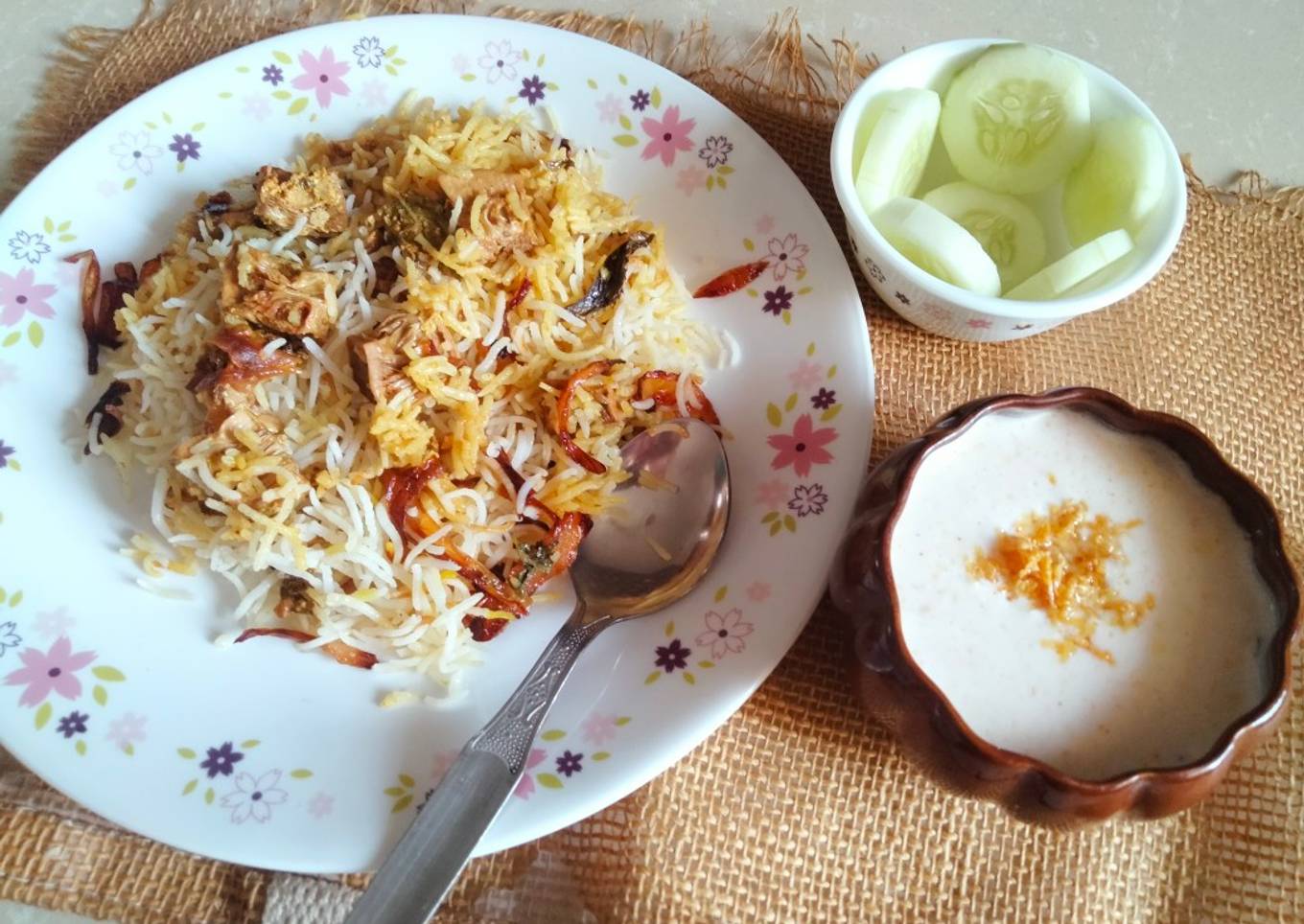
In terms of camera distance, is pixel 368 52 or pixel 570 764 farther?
pixel 368 52

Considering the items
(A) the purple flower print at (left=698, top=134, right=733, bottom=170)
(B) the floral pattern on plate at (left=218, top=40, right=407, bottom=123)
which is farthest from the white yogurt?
(B) the floral pattern on plate at (left=218, top=40, right=407, bottom=123)

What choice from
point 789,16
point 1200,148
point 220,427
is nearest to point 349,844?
point 220,427

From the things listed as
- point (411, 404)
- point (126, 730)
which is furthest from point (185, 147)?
point (126, 730)

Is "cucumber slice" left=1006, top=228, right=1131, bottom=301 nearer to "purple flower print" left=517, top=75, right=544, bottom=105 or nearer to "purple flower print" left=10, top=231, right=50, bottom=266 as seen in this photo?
"purple flower print" left=517, top=75, right=544, bottom=105

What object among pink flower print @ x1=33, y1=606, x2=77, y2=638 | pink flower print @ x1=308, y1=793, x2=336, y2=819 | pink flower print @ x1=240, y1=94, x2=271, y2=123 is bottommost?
pink flower print @ x1=308, y1=793, x2=336, y2=819

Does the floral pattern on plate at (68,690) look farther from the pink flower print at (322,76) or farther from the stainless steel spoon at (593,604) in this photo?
the pink flower print at (322,76)

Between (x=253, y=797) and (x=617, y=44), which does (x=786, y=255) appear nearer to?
(x=617, y=44)

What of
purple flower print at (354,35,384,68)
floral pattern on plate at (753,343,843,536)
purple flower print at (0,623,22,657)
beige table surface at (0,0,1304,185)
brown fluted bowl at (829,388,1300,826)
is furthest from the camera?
beige table surface at (0,0,1304,185)
